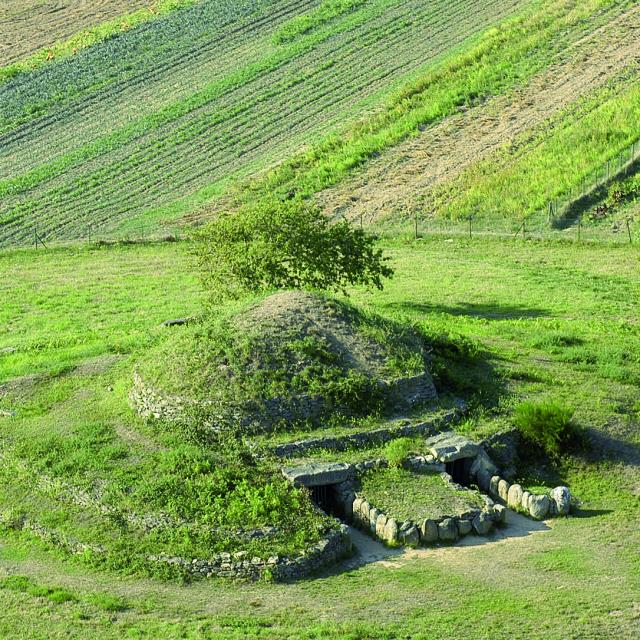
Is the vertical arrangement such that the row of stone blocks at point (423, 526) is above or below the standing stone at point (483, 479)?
above

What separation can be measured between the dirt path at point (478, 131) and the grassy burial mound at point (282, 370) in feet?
106

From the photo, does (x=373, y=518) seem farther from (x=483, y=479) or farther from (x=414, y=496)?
(x=483, y=479)

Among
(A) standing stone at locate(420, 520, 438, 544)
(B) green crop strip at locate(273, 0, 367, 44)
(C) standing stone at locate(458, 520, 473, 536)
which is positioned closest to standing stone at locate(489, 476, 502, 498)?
(C) standing stone at locate(458, 520, 473, 536)

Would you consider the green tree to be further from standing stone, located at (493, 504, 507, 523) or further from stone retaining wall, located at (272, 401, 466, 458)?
standing stone, located at (493, 504, 507, 523)

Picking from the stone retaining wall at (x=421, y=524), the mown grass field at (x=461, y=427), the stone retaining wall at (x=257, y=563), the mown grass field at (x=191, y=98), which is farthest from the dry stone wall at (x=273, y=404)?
the mown grass field at (x=191, y=98)

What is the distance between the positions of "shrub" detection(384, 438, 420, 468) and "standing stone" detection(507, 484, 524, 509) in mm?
3096

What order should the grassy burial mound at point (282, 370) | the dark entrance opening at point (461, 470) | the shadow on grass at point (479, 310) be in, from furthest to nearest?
the shadow on grass at point (479, 310) < the grassy burial mound at point (282, 370) < the dark entrance opening at point (461, 470)

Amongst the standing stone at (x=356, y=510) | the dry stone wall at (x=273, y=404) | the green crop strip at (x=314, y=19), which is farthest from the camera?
the green crop strip at (x=314, y=19)

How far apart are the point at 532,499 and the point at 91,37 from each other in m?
79.7

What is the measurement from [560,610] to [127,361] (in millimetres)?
21501

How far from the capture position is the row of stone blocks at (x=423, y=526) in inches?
1297

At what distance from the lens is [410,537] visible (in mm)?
32844

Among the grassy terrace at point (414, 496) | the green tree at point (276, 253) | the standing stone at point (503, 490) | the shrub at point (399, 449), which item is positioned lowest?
the standing stone at point (503, 490)

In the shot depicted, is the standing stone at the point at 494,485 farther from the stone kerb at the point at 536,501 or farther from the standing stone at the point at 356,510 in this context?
the standing stone at the point at 356,510
